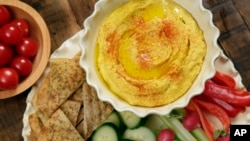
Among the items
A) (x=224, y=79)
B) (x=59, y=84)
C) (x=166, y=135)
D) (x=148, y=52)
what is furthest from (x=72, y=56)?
(x=224, y=79)

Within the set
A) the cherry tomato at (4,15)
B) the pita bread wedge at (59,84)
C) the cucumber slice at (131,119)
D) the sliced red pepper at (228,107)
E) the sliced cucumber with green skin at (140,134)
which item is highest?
the cherry tomato at (4,15)

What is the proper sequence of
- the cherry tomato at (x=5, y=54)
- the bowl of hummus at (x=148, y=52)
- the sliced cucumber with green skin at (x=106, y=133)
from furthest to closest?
1. the cherry tomato at (x=5, y=54)
2. the sliced cucumber with green skin at (x=106, y=133)
3. the bowl of hummus at (x=148, y=52)

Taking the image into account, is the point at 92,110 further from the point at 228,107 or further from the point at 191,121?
the point at 228,107

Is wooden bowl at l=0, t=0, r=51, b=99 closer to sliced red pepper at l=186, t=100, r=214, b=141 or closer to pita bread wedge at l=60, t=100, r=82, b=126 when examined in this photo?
pita bread wedge at l=60, t=100, r=82, b=126

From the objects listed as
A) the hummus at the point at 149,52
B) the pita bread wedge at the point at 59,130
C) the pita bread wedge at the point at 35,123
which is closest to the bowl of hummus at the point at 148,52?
the hummus at the point at 149,52

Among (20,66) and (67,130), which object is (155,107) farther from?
(20,66)

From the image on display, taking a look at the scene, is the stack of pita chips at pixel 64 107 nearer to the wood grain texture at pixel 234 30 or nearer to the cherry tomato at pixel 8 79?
the cherry tomato at pixel 8 79
